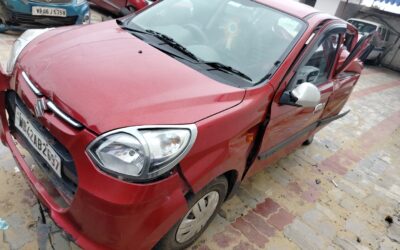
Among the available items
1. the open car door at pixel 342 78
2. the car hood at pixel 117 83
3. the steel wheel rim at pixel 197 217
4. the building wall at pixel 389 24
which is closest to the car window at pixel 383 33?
the building wall at pixel 389 24

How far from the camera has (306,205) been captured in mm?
3291

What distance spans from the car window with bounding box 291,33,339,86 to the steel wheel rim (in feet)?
3.45

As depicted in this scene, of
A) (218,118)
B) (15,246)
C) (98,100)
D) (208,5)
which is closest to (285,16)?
(208,5)

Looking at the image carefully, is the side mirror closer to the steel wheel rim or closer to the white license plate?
the steel wheel rim

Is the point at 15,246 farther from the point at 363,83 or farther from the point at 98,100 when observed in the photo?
the point at 363,83

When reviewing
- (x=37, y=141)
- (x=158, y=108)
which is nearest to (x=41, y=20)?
(x=37, y=141)

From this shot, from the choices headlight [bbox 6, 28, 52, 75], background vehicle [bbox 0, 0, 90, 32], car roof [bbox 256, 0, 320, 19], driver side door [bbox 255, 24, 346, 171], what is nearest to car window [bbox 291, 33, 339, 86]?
driver side door [bbox 255, 24, 346, 171]

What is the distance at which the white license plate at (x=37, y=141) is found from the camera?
5.74 feet

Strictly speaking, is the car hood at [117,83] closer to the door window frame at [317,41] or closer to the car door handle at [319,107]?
the door window frame at [317,41]

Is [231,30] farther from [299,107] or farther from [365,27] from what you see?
[365,27]

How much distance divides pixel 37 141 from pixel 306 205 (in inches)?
101

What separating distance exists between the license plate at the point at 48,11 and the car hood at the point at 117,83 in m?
3.25

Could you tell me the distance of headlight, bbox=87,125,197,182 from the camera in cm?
153

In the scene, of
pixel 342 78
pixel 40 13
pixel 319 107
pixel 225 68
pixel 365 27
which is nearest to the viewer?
pixel 225 68
